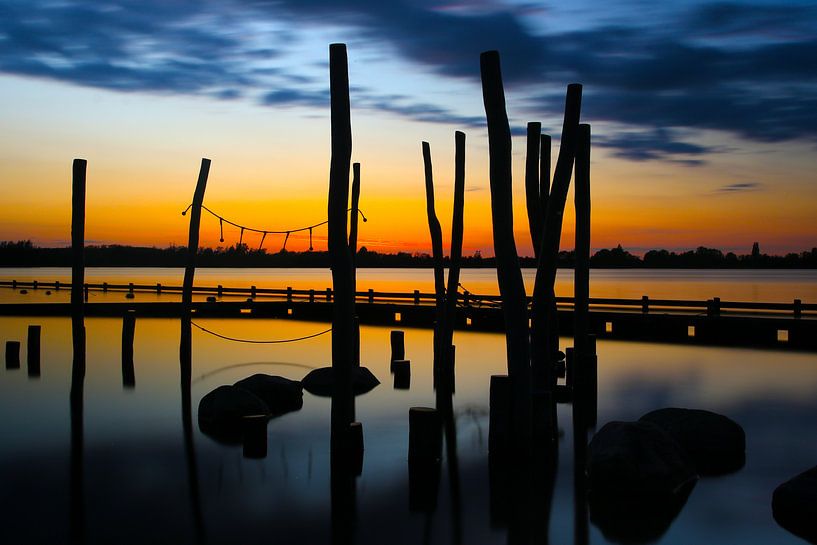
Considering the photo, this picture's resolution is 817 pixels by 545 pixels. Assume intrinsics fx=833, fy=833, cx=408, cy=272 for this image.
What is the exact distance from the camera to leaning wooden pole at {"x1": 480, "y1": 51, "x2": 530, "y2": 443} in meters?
9.77

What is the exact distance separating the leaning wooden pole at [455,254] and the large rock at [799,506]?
812cm

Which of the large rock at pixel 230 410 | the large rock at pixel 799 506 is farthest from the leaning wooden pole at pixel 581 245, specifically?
the large rock at pixel 799 506

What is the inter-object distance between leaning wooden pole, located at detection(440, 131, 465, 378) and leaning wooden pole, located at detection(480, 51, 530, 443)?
538 cm

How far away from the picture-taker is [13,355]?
18422 millimetres

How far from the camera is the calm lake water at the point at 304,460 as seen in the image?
7.75 metres

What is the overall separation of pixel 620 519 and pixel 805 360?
15.0 metres

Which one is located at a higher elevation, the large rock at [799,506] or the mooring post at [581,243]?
the mooring post at [581,243]

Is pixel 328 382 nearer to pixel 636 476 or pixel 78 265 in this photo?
pixel 78 265

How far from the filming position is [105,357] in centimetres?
2148

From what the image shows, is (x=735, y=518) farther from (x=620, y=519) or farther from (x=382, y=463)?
(x=382, y=463)

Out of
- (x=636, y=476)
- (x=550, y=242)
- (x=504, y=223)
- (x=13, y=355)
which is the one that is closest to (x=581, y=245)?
(x=550, y=242)

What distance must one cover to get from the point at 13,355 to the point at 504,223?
1321 cm

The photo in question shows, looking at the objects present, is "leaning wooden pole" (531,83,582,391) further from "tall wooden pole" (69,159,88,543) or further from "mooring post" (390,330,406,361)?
"tall wooden pole" (69,159,88,543)

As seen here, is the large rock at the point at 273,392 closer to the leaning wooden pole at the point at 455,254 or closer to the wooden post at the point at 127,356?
the leaning wooden pole at the point at 455,254
